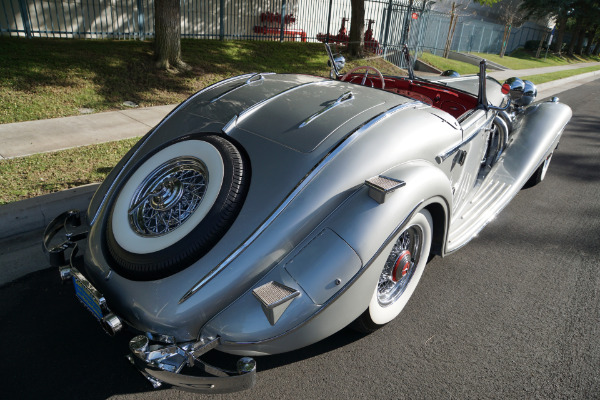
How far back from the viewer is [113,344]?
7.35ft

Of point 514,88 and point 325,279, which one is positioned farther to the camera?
point 514,88

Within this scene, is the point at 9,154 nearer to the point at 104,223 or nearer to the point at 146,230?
the point at 104,223

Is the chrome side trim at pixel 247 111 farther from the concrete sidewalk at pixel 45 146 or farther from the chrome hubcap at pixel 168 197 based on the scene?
the concrete sidewalk at pixel 45 146

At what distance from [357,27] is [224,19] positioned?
5.50 m

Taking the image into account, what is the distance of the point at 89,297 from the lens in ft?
6.33

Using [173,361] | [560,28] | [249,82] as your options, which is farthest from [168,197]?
[560,28]

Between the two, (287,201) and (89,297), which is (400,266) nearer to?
(287,201)

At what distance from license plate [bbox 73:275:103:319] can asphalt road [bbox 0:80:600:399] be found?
365mm

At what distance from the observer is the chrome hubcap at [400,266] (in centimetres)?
235

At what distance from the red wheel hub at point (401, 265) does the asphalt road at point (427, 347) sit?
36 cm

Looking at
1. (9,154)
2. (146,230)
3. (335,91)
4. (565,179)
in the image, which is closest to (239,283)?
(146,230)

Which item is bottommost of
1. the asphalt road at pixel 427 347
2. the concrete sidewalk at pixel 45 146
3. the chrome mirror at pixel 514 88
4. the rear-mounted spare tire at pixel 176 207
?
the asphalt road at pixel 427 347

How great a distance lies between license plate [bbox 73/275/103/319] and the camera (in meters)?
1.88

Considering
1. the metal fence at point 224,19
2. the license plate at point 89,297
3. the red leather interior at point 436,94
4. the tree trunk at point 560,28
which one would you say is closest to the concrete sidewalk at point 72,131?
the license plate at point 89,297
